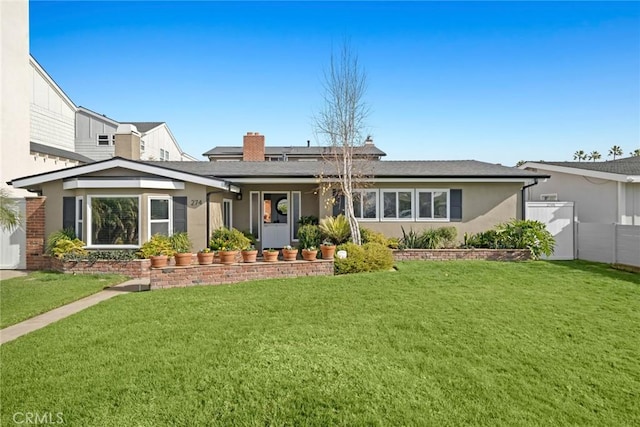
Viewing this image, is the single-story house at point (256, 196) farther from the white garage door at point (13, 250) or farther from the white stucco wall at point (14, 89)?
the white stucco wall at point (14, 89)

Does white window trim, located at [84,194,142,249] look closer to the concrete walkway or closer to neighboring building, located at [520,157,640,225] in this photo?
the concrete walkway

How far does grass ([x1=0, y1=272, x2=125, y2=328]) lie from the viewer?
7.04m

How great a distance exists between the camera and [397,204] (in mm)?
14453

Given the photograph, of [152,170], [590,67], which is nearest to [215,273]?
[152,170]

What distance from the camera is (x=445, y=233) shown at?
44.7 feet

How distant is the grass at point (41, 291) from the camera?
704 centimetres

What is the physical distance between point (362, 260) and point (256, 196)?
667 centimetres

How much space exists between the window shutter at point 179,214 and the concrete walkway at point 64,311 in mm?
2373

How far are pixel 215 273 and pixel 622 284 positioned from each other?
10.8 metres

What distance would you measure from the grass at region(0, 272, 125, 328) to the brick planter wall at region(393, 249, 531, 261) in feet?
31.4

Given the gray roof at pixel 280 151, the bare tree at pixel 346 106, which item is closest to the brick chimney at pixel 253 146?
the gray roof at pixel 280 151

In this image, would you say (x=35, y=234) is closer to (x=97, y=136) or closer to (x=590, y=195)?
(x=590, y=195)

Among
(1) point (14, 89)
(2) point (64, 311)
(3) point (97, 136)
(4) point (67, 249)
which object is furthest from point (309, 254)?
(3) point (97, 136)

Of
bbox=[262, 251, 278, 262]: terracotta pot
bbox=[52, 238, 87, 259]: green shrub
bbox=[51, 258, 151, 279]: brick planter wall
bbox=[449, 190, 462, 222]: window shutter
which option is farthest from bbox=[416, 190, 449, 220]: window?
bbox=[52, 238, 87, 259]: green shrub
